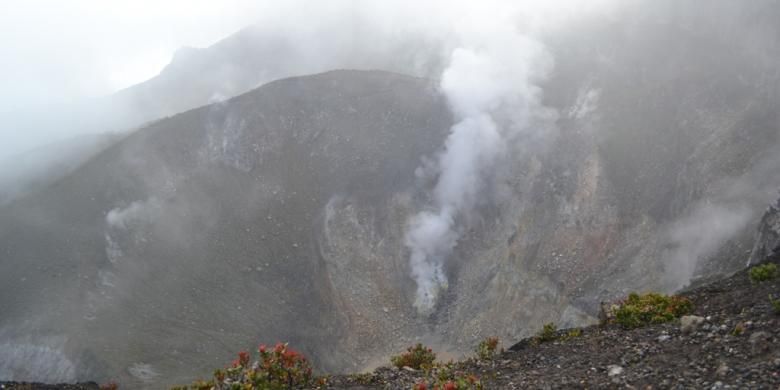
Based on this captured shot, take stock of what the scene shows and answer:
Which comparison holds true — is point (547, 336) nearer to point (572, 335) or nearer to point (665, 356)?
point (572, 335)

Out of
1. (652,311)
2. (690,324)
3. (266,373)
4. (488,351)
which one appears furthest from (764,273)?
(266,373)

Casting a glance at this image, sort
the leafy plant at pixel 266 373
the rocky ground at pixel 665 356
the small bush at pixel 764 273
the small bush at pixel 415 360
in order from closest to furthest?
the rocky ground at pixel 665 356 → the leafy plant at pixel 266 373 → the small bush at pixel 764 273 → the small bush at pixel 415 360

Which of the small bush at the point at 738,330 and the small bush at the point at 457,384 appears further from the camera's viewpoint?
the small bush at the point at 738,330

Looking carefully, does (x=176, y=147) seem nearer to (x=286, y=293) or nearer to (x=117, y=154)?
(x=117, y=154)

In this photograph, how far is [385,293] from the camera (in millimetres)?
33656

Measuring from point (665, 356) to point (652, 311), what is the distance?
3.79 meters

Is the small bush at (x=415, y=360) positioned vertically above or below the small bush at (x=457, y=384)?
above

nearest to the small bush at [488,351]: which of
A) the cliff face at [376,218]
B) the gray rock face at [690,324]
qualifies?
the gray rock face at [690,324]

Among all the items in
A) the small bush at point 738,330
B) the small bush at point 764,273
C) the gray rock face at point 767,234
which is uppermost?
the gray rock face at point 767,234

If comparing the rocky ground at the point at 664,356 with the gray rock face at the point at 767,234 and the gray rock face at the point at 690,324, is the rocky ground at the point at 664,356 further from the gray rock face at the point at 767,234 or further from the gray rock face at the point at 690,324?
the gray rock face at the point at 767,234

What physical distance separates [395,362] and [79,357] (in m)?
22.2

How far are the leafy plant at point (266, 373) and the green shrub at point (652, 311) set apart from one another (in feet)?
25.0

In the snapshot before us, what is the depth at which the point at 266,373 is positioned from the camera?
11.0 meters

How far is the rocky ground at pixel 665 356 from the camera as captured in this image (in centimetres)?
832
